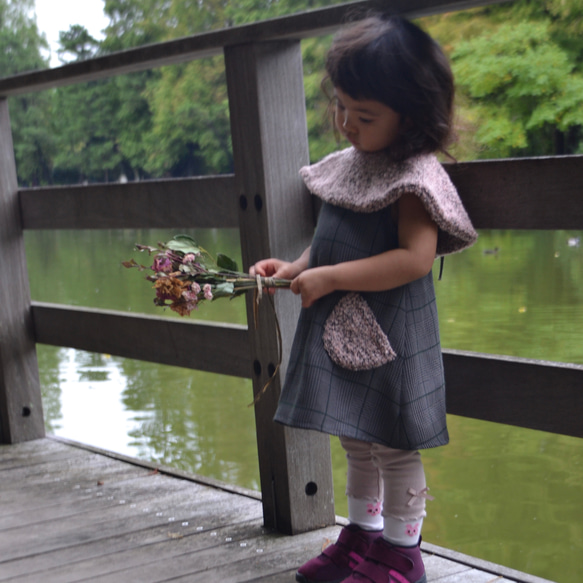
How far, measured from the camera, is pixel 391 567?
1.68m

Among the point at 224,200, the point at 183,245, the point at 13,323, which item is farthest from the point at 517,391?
the point at 13,323

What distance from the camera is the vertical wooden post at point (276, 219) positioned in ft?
6.63

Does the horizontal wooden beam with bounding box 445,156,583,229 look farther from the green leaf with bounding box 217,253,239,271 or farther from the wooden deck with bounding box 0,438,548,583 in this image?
the wooden deck with bounding box 0,438,548,583

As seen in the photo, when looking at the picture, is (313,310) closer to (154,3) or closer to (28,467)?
(28,467)

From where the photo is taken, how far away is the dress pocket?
5.33 ft

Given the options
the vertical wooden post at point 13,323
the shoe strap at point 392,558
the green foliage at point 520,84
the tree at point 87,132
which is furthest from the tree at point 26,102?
the shoe strap at point 392,558

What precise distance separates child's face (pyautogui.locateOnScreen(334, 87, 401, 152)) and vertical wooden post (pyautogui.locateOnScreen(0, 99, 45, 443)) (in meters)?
1.74

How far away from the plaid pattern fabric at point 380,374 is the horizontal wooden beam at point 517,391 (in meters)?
0.13

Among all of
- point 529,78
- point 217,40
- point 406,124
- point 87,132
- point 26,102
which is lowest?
point 406,124

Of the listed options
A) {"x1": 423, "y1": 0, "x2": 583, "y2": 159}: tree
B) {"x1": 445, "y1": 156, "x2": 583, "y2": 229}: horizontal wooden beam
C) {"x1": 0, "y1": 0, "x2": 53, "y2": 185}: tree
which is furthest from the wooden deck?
{"x1": 0, "y1": 0, "x2": 53, "y2": 185}: tree

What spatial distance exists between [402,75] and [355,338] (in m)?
0.51

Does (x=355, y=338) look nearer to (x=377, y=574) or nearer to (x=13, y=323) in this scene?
(x=377, y=574)

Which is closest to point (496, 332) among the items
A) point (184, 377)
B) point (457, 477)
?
point (184, 377)

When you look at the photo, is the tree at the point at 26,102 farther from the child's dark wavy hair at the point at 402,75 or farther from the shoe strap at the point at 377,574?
the shoe strap at the point at 377,574
